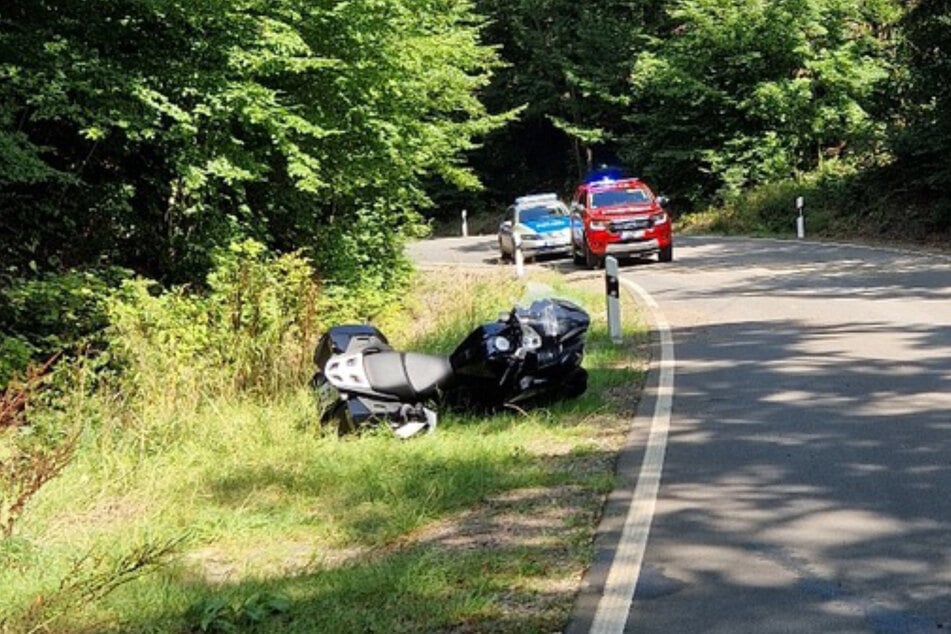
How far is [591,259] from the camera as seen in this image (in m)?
24.7

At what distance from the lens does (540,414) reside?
8922 millimetres

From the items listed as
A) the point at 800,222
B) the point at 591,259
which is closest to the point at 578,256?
the point at 591,259

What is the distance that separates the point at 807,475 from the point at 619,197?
19.3 meters

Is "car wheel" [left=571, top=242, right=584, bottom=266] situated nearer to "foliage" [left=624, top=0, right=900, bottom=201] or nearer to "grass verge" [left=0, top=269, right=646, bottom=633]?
"foliage" [left=624, top=0, right=900, bottom=201]

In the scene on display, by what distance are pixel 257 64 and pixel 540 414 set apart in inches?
237

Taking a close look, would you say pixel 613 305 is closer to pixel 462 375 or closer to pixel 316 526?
pixel 462 375

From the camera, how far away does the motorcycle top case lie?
9250 mm

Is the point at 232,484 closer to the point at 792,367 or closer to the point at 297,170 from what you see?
the point at 792,367

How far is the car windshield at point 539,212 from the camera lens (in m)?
29.7

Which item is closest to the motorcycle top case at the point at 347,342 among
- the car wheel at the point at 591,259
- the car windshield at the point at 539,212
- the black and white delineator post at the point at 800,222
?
the car wheel at the point at 591,259

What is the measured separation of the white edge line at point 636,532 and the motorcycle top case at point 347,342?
2.47 meters

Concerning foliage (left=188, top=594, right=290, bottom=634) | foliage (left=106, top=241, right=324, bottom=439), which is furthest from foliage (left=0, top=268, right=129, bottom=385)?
foliage (left=188, top=594, right=290, bottom=634)

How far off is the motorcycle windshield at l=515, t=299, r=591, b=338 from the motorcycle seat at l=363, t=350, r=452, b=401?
0.77 metres

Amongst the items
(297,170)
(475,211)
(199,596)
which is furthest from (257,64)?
(475,211)
